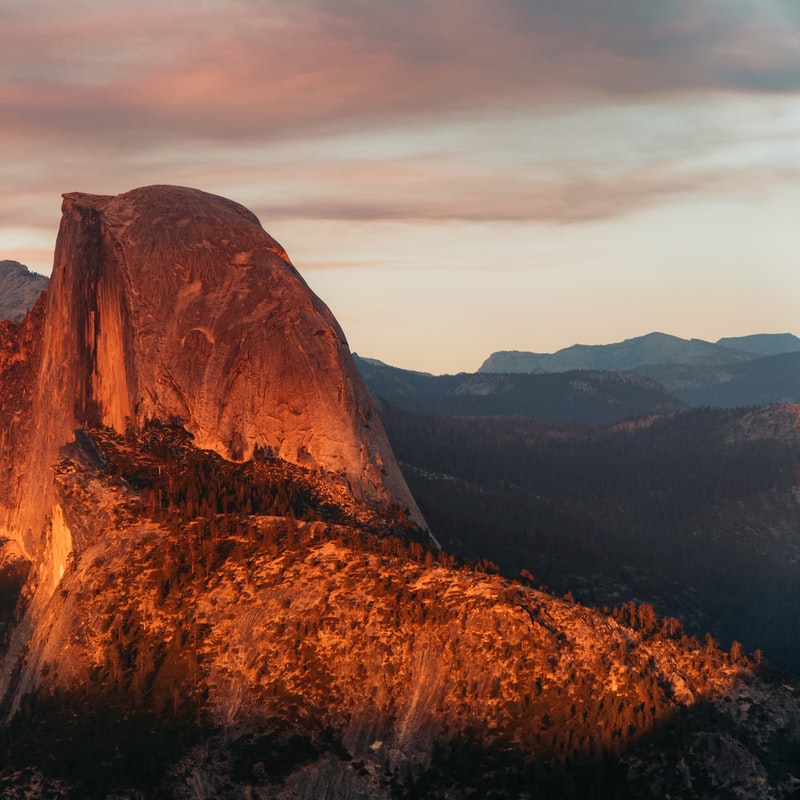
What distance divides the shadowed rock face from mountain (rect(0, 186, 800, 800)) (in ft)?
1.11

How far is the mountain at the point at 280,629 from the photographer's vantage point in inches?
4119

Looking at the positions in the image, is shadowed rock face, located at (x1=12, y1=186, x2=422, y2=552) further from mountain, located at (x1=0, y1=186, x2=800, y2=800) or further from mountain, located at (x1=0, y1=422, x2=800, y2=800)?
mountain, located at (x1=0, y1=422, x2=800, y2=800)

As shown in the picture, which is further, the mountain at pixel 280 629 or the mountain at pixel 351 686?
the mountain at pixel 280 629

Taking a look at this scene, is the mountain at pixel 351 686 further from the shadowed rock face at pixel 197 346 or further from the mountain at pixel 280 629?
the shadowed rock face at pixel 197 346

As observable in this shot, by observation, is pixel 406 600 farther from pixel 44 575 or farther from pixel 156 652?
pixel 44 575

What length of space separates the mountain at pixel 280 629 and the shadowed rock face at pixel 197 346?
0.34m

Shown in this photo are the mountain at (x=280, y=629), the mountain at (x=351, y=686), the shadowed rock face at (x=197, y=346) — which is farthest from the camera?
the shadowed rock face at (x=197, y=346)

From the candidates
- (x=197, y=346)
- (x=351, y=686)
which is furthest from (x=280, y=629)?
(x=197, y=346)

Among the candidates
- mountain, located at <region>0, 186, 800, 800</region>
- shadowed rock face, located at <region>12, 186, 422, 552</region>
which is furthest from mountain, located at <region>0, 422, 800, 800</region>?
shadowed rock face, located at <region>12, 186, 422, 552</region>

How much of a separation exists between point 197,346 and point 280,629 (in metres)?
49.0

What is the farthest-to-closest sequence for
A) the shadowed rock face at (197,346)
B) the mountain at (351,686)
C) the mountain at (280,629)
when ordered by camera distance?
1. the shadowed rock face at (197,346)
2. the mountain at (280,629)
3. the mountain at (351,686)

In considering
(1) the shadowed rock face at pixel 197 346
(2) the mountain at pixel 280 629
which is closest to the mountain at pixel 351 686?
(2) the mountain at pixel 280 629

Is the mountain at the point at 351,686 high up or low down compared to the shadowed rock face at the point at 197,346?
down

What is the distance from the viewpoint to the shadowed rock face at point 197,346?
153 m
